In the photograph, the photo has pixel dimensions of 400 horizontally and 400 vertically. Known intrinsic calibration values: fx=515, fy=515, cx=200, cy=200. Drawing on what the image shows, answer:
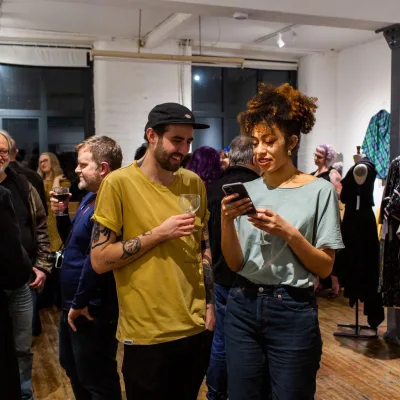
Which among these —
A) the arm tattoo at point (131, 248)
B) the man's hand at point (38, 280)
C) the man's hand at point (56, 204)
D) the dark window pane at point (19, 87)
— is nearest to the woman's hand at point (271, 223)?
the arm tattoo at point (131, 248)

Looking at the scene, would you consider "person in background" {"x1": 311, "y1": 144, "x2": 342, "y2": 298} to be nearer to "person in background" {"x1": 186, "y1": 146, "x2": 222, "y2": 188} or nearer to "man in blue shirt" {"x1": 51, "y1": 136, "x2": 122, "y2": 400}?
"person in background" {"x1": 186, "y1": 146, "x2": 222, "y2": 188}

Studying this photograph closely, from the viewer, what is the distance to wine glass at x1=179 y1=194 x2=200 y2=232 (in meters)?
1.81

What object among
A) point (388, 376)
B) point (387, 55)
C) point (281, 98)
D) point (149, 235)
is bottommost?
point (388, 376)

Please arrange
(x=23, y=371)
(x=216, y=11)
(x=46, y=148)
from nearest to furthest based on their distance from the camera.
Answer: (x=23, y=371), (x=216, y=11), (x=46, y=148)

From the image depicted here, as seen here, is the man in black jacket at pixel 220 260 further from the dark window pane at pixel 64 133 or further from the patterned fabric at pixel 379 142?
the dark window pane at pixel 64 133

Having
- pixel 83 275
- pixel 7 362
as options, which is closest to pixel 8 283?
pixel 7 362

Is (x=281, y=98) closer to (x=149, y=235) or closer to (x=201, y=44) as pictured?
(x=149, y=235)

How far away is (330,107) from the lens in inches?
320

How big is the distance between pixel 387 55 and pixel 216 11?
3.74 m

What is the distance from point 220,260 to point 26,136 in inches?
212

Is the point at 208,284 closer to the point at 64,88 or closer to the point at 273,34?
the point at 273,34

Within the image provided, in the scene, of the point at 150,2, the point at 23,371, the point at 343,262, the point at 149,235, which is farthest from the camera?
the point at 343,262

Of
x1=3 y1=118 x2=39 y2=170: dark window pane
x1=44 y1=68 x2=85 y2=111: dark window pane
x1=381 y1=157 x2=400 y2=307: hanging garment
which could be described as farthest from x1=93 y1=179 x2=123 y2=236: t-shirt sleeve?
x1=44 y1=68 x2=85 y2=111: dark window pane

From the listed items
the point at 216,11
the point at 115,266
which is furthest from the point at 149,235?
the point at 216,11
